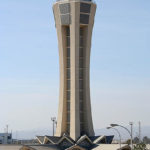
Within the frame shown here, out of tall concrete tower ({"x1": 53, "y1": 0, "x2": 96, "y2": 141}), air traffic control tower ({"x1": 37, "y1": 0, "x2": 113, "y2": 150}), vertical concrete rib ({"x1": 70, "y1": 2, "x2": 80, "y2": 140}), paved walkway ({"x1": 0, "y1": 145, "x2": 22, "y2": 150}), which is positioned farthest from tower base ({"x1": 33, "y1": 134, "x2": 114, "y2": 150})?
paved walkway ({"x1": 0, "y1": 145, "x2": 22, "y2": 150})

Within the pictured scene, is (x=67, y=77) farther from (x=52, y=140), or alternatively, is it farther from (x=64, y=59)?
(x=52, y=140)

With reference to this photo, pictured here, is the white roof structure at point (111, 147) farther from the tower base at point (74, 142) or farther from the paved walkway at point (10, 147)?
the paved walkway at point (10, 147)

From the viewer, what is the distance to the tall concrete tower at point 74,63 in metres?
84.3

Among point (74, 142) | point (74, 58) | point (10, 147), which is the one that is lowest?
point (10, 147)

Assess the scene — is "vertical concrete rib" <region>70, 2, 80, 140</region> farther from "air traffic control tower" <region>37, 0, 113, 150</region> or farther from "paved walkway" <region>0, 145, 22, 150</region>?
"paved walkway" <region>0, 145, 22, 150</region>

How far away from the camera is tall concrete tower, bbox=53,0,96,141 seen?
8431 centimetres

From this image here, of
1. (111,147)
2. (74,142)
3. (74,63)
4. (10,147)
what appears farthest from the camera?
(74,63)

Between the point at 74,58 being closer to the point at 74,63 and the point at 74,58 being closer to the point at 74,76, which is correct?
the point at 74,63

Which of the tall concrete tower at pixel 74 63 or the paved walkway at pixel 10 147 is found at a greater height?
the tall concrete tower at pixel 74 63

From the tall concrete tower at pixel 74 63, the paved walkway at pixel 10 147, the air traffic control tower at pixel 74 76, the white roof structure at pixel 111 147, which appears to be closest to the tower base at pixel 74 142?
the air traffic control tower at pixel 74 76

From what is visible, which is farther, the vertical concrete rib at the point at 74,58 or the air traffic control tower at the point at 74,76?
the vertical concrete rib at the point at 74,58

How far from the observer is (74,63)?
277ft

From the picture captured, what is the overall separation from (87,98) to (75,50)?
9.44 m

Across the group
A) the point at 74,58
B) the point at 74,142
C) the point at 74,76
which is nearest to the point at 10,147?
the point at 74,142
